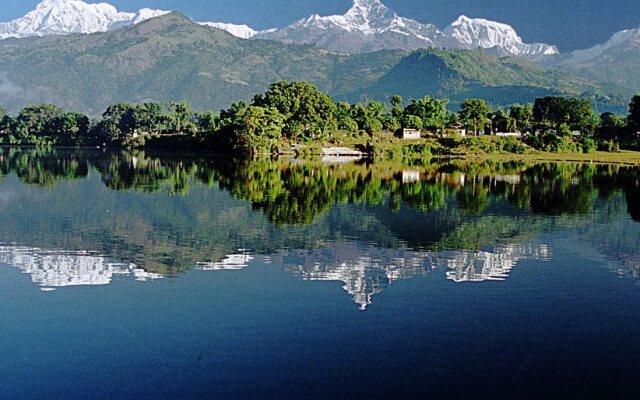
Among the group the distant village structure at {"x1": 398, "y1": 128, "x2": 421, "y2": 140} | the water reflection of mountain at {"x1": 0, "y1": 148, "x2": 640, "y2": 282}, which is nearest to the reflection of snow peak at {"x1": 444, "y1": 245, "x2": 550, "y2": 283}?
the water reflection of mountain at {"x1": 0, "y1": 148, "x2": 640, "y2": 282}

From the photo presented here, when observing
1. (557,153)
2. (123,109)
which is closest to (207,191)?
(557,153)

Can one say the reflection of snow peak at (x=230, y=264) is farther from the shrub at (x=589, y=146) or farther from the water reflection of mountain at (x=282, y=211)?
the shrub at (x=589, y=146)

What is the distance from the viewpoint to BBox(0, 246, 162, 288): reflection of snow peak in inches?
741

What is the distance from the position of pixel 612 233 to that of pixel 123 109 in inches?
4717

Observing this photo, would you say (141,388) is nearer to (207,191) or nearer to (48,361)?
(48,361)

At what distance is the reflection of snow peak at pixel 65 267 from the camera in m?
18.8

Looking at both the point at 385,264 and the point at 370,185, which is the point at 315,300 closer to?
the point at 385,264

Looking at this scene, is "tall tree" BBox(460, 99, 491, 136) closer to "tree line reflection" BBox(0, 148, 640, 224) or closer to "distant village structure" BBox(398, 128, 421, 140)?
"distant village structure" BBox(398, 128, 421, 140)

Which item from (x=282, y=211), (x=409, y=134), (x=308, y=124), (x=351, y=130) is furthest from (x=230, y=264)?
(x=409, y=134)

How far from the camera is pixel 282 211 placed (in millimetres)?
33000

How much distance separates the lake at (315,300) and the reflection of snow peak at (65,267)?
0.10 m

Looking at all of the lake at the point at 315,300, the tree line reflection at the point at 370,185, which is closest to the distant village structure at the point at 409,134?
the tree line reflection at the point at 370,185

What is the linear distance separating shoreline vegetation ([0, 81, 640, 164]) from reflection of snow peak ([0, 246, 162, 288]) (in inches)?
2702

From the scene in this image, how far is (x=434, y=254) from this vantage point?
23109 millimetres
